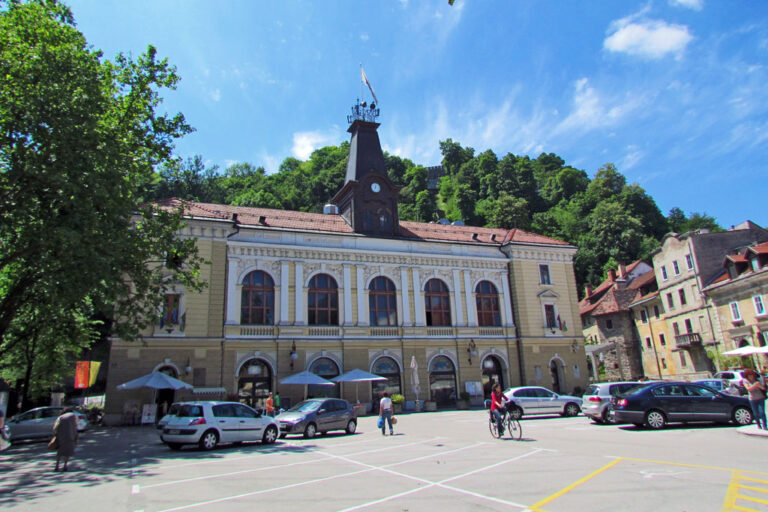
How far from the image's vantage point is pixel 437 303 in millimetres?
33062

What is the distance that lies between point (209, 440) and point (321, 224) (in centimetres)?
1921

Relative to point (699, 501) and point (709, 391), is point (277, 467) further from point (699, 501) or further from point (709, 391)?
point (709, 391)

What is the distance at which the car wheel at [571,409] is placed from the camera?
2334 cm

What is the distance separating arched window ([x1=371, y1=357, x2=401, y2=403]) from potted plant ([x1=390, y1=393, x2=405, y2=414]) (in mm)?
1505

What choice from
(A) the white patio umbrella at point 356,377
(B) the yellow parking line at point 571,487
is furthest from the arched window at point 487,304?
(B) the yellow parking line at point 571,487

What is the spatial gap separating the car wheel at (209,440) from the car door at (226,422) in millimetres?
180

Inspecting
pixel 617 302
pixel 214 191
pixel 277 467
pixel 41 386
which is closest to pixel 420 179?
pixel 214 191

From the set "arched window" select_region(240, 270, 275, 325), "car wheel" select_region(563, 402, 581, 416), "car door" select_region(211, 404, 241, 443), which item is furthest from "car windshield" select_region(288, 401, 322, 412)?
"car wheel" select_region(563, 402, 581, 416)

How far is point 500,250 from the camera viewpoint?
117 ft

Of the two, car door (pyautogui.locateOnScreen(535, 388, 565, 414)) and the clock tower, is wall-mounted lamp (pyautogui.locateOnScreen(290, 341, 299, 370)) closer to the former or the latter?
the clock tower

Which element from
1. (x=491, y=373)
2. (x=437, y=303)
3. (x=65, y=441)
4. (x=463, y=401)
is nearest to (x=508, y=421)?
(x=65, y=441)

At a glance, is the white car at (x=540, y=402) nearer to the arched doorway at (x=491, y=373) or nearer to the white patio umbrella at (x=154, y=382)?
the arched doorway at (x=491, y=373)

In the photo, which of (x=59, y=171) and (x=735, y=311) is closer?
(x=59, y=171)

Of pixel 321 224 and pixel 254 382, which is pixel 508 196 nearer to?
pixel 321 224
